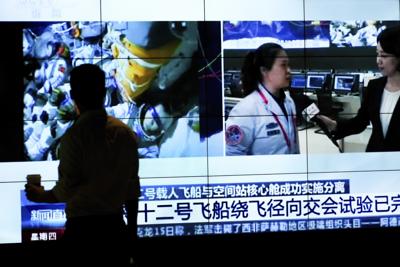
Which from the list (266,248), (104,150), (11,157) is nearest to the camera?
(104,150)

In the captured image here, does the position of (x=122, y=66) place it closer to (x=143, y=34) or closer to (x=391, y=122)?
(x=143, y=34)

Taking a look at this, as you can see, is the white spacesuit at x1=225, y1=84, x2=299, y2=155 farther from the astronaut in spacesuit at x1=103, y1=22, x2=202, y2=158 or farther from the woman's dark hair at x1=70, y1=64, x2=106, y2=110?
the woman's dark hair at x1=70, y1=64, x2=106, y2=110

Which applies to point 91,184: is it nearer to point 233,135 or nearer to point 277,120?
point 233,135

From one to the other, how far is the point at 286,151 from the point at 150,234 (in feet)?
4.91

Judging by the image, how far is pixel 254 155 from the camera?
248 inches

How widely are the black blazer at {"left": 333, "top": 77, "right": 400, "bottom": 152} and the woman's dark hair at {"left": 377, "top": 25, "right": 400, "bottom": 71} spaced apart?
0.28 metres

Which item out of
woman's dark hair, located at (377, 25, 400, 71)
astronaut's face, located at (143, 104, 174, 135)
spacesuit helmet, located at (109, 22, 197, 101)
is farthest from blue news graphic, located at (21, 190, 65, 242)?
woman's dark hair, located at (377, 25, 400, 71)

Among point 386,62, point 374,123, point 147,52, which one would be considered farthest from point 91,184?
point 386,62

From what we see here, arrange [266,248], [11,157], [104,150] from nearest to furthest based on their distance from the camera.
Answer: [104,150] < [11,157] < [266,248]

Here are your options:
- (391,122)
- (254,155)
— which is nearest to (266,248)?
(254,155)

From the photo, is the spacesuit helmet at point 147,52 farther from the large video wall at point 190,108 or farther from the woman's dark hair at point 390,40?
the woman's dark hair at point 390,40

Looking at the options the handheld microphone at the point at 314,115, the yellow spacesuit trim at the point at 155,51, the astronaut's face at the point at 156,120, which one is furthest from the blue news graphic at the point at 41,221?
the handheld microphone at the point at 314,115

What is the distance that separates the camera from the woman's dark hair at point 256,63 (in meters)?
6.30

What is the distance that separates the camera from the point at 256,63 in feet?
20.8
